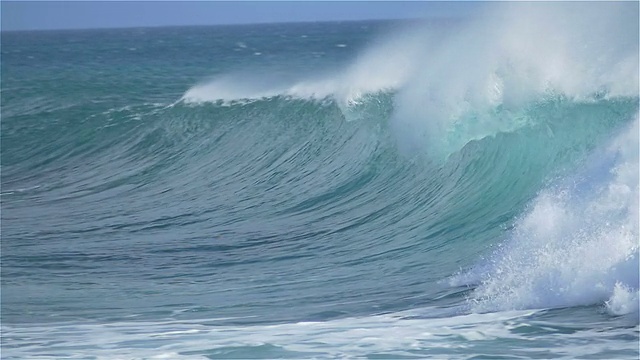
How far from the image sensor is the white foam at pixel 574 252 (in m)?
6.66

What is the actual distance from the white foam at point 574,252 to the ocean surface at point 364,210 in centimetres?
2

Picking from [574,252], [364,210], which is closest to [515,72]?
[364,210]

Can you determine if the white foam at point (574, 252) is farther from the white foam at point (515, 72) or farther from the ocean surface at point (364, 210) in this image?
the white foam at point (515, 72)

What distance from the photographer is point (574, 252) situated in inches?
275

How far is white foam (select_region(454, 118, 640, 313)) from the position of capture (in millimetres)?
6656

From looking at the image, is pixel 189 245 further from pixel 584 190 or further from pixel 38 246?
pixel 584 190

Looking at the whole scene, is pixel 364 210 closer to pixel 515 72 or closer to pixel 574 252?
pixel 515 72

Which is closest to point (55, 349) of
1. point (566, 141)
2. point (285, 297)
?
point (285, 297)

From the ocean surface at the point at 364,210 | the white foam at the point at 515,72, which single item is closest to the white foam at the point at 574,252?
the ocean surface at the point at 364,210

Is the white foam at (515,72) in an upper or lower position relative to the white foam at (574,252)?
upper

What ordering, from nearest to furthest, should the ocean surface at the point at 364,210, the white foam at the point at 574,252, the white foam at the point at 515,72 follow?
the ocean surface at the point at 364,210, the white foam at the point at 574,252, the white foam at the point at 515,72

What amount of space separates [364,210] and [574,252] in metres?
4.30

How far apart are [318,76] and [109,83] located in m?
14.4

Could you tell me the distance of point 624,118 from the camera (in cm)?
1060
